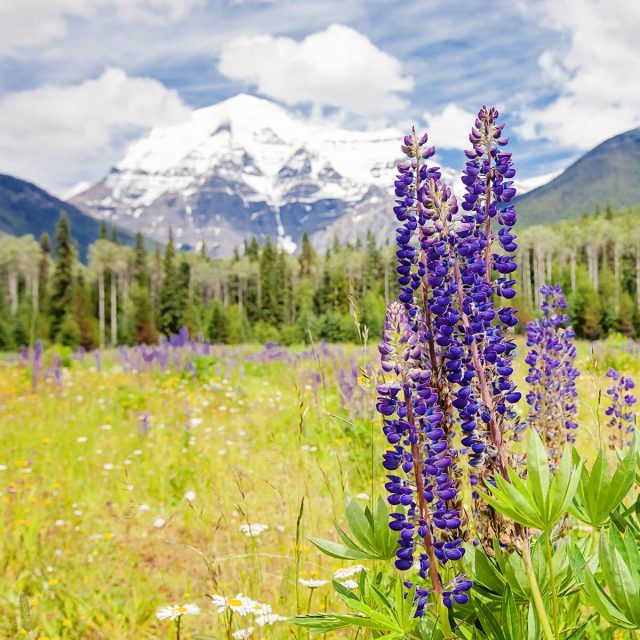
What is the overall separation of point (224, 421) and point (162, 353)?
3951 millimetres

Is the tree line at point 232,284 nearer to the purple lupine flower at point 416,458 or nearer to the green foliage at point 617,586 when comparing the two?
the purple lupine flower at point 416,458

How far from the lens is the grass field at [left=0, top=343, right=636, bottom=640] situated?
3.32 meters

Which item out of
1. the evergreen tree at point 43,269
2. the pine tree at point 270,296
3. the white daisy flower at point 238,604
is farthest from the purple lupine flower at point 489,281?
the evergreen tree at point 43,269

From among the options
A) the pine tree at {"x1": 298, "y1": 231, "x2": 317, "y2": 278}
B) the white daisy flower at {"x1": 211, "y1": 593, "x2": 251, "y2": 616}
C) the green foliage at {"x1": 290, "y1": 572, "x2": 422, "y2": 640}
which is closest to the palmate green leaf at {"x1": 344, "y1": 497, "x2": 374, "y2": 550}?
the green foliage at {"x1": 290, "y1": 572, "x2": 422, "y2": 640}

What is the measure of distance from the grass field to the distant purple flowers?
24 centimetres

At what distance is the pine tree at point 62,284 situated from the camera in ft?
221

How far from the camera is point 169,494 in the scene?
233 inches

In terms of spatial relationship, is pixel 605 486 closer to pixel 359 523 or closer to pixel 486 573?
pixel 486 573

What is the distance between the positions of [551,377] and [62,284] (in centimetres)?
7182

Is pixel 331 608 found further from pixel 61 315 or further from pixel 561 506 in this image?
pixel 61 315

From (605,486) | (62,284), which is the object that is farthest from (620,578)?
(62,284)

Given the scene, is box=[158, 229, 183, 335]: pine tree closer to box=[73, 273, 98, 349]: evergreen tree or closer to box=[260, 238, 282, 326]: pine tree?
box=[73, 273, 98, 349]: evergreen tree

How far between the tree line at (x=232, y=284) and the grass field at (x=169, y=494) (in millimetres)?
56079

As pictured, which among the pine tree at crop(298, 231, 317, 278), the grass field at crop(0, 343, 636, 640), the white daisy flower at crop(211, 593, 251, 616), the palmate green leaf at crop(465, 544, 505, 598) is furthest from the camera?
the pine tree at crop(298, 231, 317, 278)
